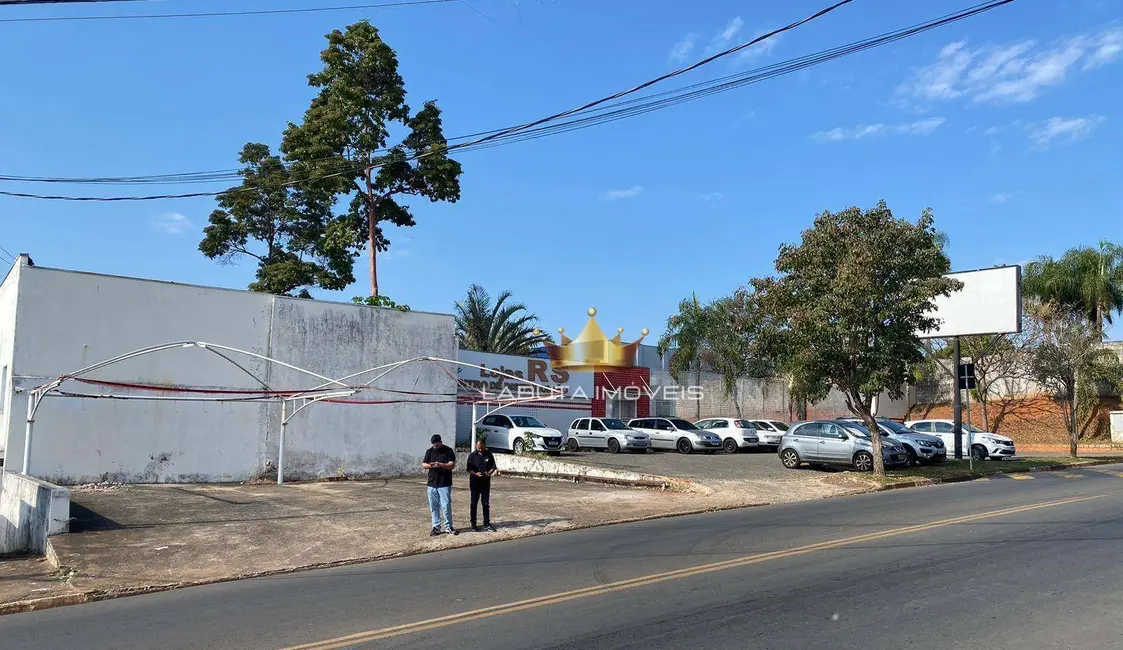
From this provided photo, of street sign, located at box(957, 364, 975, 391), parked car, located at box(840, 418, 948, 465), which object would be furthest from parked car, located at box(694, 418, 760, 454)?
street sign, located at box(957, 364, 975, 391)

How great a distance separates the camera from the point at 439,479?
13.3 metres

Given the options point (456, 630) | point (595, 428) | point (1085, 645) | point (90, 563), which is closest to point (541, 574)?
point (456, 630)

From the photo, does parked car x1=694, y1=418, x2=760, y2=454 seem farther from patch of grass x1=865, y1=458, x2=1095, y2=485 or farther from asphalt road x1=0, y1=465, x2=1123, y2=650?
asphalt road x1=0, y1=465, x2=1123, y2=650

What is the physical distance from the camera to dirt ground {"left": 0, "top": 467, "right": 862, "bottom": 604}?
35.6 ft

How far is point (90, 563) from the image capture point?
36.1ft

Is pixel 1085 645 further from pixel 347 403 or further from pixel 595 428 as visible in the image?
pixel 595 428

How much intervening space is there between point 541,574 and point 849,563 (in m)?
3.66

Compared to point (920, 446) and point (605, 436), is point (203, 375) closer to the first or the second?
point (605, 436)

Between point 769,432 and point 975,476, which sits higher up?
point 769,432

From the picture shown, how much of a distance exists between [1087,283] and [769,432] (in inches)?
920

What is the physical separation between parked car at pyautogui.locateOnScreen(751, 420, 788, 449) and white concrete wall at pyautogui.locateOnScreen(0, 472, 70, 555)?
2821cm

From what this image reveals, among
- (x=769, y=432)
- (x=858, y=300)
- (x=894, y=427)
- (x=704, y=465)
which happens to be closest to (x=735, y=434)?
(x=769, y=432)

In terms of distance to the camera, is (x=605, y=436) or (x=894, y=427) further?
(x=605, y=436)

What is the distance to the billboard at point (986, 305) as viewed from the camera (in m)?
29.3
